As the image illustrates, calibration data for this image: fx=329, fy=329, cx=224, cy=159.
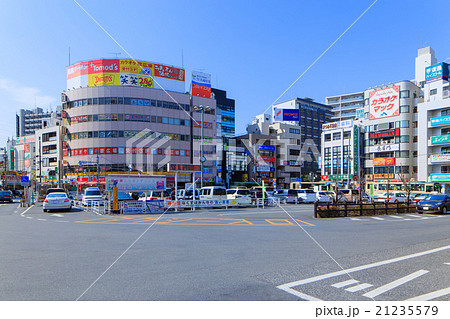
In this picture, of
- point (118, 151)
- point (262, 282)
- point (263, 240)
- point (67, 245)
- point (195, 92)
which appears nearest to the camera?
point (262, 282)

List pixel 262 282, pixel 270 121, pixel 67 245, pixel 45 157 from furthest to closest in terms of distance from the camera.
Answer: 1. pixel 270 121
2. pixel 45 157
3. pixel 67 245
4. pixel 262 282

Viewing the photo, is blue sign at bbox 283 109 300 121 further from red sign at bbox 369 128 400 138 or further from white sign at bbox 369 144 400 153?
white sign at bbox 369 144 400 153

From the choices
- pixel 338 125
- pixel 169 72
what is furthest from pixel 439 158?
pixel 169 72

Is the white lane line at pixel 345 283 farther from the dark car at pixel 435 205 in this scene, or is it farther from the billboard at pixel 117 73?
the billboard at pixel 117 73

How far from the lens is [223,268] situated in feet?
22.9

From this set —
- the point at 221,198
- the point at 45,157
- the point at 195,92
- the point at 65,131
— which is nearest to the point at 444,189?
the point at 221,198

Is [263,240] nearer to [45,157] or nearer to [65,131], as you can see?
[65,131]

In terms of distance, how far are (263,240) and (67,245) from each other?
6163 mm

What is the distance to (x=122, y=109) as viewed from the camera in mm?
62250

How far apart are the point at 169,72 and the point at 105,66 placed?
1210cm

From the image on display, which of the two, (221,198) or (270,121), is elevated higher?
(270,121)

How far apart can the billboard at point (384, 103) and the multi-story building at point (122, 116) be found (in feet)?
110

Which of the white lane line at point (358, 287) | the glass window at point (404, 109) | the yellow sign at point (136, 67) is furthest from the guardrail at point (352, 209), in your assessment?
the yellow sign at point (136, 67)

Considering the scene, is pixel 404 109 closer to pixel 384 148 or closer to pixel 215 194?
pixel 384 148
